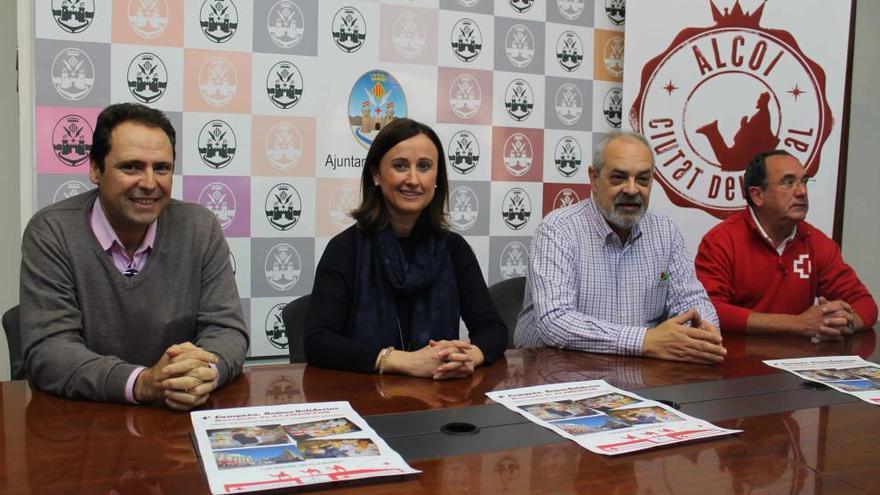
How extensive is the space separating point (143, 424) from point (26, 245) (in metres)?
0.73

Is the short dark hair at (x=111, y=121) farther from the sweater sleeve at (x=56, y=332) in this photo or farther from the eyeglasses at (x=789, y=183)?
the eyeglasses at (x=789, y=183)

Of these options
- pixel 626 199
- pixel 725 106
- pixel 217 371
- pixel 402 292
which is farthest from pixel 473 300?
pixel 725 106

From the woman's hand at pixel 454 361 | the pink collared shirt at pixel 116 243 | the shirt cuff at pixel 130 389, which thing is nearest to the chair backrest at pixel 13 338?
the pink collared shirt at pixel 116 243

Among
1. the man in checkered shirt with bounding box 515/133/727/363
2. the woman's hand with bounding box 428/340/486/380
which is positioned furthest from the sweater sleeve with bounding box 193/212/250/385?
the man in checkered shirt with bounding box 515/133/727/363

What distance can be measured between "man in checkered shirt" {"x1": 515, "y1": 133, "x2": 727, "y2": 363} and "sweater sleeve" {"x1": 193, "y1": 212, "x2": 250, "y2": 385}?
3.19 ft

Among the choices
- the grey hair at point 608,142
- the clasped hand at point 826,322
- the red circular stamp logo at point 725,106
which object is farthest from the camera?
the red circular stamp logo at point 725,106

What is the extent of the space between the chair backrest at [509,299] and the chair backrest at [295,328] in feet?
2.50

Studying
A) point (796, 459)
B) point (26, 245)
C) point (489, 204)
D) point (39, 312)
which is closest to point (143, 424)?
point (39, 312)

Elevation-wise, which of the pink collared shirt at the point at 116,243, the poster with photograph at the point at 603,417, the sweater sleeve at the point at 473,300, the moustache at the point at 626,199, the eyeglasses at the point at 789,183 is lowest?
the poster with photograph at the point at 603,417

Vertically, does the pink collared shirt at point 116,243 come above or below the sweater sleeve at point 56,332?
above

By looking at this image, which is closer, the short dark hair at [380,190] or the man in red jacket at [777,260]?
the short dark hair at [380,190]

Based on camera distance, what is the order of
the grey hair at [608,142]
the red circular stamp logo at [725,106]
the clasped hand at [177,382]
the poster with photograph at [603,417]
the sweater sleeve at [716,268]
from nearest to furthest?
the poster with photograph at [603,417] < the clasped hand at [177,382] < the grey hair at [608,142] < the sweater sleeve at [716,268] < the red circular stamp logo at [725,106]

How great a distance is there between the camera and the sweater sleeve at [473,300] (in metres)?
2.15

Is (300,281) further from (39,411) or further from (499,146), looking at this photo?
(39,411)
